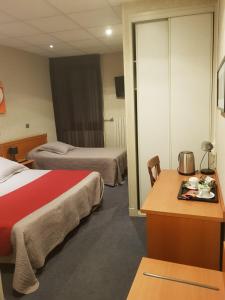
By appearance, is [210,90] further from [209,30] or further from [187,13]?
[187,13]

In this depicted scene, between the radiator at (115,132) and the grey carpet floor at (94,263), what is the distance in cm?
258

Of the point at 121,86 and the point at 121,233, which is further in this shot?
the point at 121,86

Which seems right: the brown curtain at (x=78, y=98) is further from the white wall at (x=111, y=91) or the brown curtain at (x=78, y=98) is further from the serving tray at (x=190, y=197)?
the serving tray at (x=190, y=197)

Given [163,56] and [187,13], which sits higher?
[187,13]

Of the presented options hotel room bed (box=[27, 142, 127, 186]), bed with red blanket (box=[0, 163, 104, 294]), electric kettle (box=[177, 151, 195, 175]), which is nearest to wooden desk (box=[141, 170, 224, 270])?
electric kettle (box=[177, 151, 195, 175])

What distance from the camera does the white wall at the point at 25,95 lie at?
4426 millimetres

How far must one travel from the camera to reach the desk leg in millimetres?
1768

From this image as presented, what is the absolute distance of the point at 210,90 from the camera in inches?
110

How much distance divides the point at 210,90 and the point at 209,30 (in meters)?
0.61

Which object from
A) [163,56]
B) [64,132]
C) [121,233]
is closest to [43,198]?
[121,233]

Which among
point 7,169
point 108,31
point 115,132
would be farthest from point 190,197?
point 115,132

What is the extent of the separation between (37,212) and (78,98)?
3684 millimetres

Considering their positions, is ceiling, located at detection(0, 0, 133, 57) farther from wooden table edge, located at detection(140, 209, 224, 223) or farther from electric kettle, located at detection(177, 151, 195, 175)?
wooden table edge, located at detection(140, 209, 224, 223)

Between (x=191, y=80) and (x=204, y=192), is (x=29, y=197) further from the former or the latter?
(x=191, y=80)
